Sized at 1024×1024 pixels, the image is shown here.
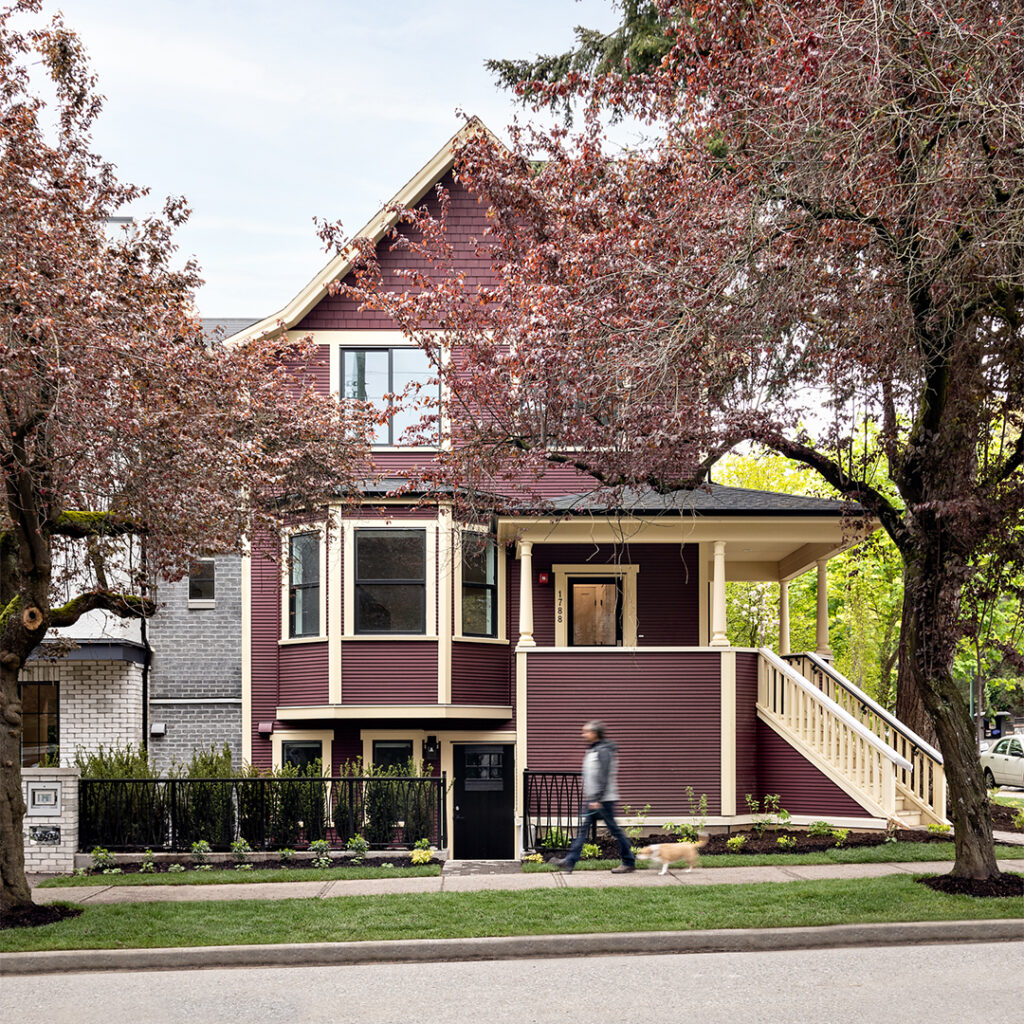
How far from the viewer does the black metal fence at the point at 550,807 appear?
15.8 meters

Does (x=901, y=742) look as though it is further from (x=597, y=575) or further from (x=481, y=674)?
(x=481, y=674)

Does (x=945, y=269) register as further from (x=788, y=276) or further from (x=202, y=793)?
(x=202, y=793)

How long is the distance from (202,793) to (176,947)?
20.2 ft

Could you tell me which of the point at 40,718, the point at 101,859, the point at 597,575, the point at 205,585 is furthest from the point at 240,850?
the point at 597,575

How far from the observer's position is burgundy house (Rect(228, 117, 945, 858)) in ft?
58.3

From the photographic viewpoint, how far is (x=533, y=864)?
14.5 meters

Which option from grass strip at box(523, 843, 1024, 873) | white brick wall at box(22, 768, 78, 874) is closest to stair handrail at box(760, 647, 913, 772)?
grass strip at box(523, 843, 1024, 873)

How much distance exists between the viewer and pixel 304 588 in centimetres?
2039

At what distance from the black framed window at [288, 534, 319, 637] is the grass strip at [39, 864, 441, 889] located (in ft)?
21.2

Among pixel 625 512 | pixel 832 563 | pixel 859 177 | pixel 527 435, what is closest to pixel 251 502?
pixel 527 435

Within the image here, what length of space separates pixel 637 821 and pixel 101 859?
7440 mm

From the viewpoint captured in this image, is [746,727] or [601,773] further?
[746,727]

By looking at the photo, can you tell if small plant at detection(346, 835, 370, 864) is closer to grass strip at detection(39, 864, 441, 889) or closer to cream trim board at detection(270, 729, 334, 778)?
grass strip at detection(39, 864, 441, 889)

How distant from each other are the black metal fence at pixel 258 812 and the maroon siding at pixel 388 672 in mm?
3958
